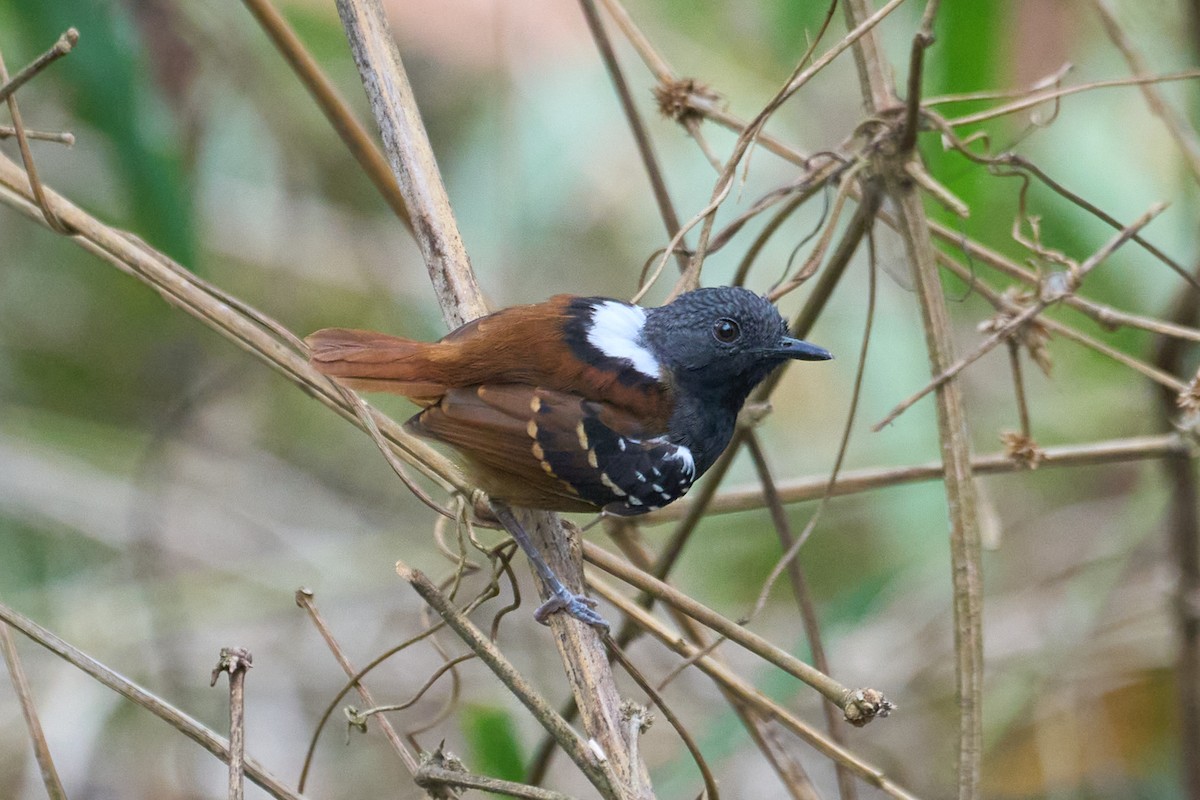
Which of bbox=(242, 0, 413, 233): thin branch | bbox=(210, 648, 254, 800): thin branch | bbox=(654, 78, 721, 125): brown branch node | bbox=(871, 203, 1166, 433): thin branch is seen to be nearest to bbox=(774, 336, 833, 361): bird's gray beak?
bbox=(871, 203, 1166, 433): thin branch

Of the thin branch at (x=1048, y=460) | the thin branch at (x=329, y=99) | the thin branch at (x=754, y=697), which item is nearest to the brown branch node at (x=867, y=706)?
the thin branch at (x=754, y=697)

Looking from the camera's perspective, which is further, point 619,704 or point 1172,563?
point 1172,563

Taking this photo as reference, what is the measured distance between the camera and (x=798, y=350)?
2.71 metres

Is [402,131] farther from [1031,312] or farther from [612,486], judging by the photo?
[1031,312]

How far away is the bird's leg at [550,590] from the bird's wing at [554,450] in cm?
4

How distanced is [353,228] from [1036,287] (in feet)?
10.5

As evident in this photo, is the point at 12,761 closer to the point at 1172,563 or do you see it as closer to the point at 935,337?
the point at 935,337

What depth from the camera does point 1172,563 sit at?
341 cm

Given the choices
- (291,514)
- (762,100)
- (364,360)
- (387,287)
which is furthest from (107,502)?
(762,100)

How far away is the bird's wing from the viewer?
2590 mm

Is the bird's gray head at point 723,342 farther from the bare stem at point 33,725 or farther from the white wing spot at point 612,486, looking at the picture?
the bare stem at point 33,725

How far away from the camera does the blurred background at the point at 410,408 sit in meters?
3.64

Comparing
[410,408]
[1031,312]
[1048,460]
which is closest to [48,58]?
[1031,312]

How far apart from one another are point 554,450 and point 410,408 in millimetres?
2356
